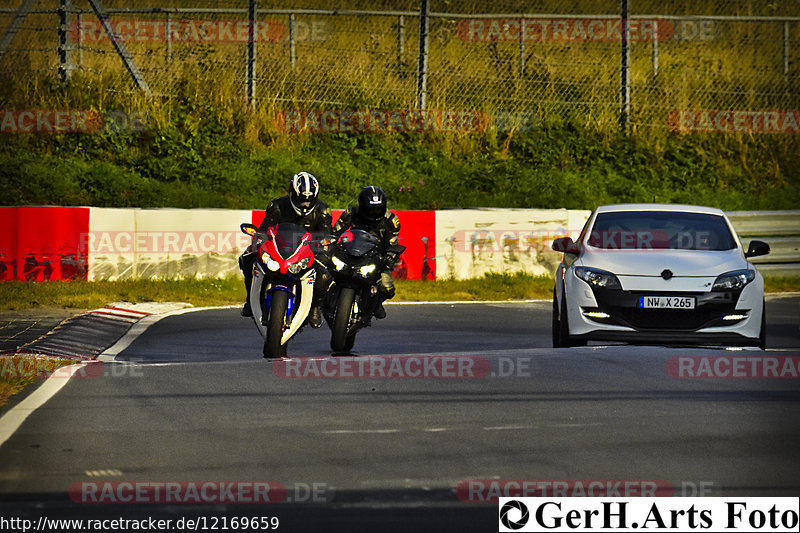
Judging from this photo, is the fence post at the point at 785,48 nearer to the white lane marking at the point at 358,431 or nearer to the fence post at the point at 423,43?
the fence post at the point at 423,43

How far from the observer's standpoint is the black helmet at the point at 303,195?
12609mm

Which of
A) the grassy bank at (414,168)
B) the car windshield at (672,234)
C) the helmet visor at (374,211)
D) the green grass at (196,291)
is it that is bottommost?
the green grass at (196,291)

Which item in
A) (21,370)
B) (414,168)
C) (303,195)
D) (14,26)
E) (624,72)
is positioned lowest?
(21,370)

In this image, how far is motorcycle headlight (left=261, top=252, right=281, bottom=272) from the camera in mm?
11961

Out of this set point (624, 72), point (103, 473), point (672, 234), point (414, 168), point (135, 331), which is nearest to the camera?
point (103, 473)

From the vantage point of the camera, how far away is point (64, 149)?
2773cm

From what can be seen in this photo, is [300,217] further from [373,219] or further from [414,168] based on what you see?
[414,168]

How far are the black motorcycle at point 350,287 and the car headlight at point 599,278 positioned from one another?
192cm

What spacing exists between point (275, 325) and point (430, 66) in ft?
67.4

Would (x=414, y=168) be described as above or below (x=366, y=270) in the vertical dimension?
above

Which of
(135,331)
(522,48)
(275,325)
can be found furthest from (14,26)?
(275,325)

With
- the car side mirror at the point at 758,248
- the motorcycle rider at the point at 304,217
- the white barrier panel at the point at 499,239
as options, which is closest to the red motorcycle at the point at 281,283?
the motorcycle rider at the point at 304,217

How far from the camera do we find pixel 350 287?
41.4 feet

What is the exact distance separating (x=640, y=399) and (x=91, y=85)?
71.0 ft
